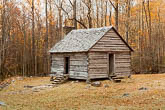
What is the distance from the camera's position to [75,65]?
77.0 feet

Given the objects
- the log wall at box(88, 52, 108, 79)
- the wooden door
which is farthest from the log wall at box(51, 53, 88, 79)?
the wooden door

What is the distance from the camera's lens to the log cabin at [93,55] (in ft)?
73.9

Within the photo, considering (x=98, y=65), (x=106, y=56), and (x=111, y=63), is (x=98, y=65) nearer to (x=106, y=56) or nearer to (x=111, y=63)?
(x=106, y=56)

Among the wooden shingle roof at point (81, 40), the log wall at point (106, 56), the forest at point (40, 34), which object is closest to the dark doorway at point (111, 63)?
the log wall at point (106, 56)

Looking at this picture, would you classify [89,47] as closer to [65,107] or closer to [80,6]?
[65,107]

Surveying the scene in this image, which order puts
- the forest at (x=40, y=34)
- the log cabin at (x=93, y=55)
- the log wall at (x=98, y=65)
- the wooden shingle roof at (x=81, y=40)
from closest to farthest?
the log wall at (x=98, y=65), the log cabin at (x=93, y=55), the wooden shingle roof at (x=81, y=40), the forest at (x=40, y=34)

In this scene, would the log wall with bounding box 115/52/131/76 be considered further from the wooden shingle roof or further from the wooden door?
the wooden shingle roof

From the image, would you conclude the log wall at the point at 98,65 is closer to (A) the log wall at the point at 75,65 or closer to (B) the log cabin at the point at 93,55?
(B) the log cabin at the point at 93,55

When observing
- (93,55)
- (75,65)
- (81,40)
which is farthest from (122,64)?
(75,65)

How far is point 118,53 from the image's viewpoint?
24625mm

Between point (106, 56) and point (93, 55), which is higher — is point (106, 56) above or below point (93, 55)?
below

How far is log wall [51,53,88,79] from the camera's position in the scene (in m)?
22.6

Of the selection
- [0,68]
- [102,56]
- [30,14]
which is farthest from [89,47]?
[30,14]

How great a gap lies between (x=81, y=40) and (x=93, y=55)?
245 centimetres
